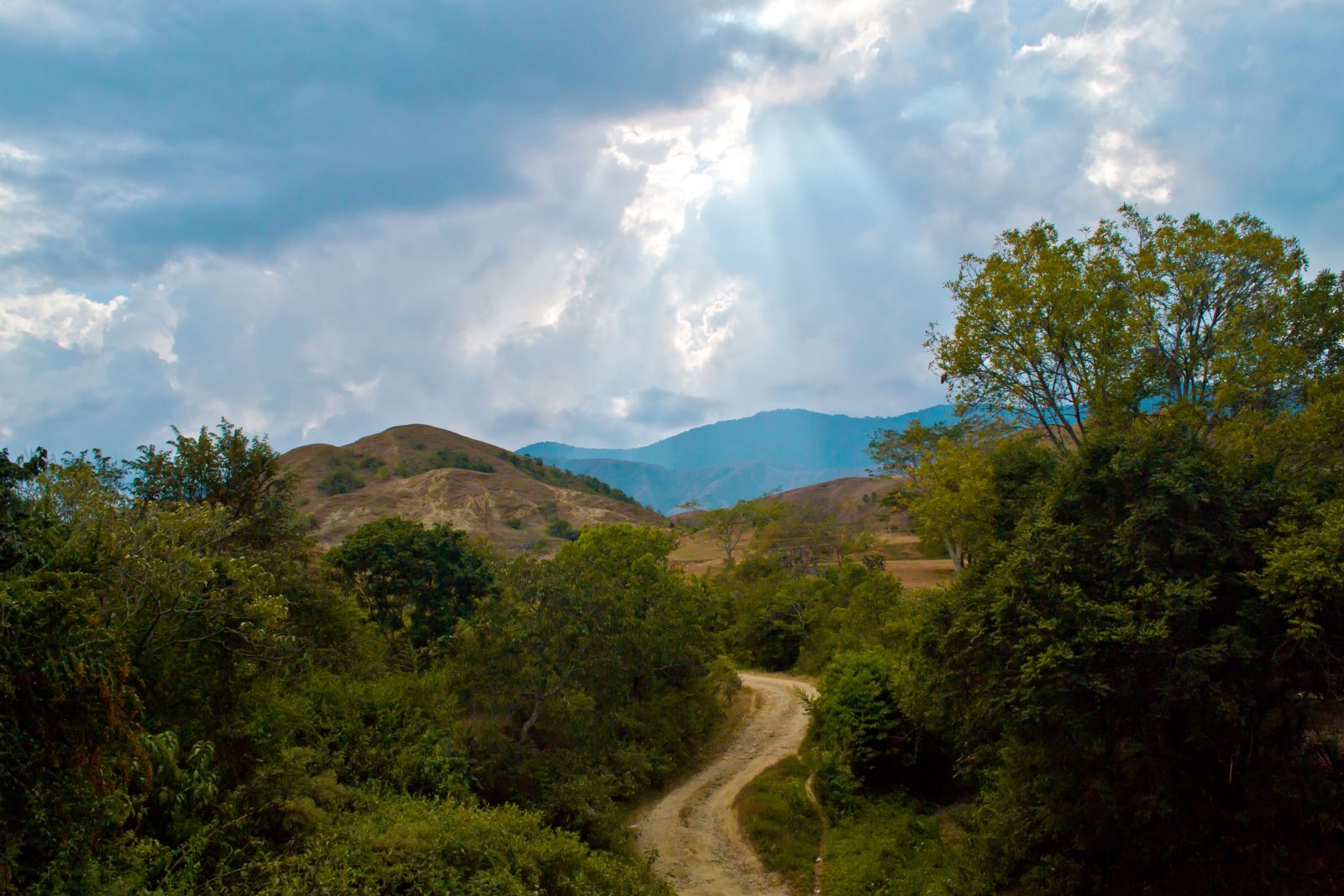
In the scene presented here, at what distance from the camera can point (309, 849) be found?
10.0 m

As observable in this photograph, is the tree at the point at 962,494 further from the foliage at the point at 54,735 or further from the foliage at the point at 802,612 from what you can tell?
the foliage at the point at 54,735

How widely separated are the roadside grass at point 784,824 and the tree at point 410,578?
12.1 metres

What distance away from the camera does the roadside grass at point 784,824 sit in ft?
56.9

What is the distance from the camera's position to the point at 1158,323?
1636 centimetres

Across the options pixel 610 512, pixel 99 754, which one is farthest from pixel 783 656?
pixel 610 512

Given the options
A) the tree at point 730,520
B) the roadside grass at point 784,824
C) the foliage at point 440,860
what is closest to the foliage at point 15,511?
the foliage at point 440,860

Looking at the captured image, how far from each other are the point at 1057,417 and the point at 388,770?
54.0 ft

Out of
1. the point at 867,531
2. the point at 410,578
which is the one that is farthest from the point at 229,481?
the point at 867,531

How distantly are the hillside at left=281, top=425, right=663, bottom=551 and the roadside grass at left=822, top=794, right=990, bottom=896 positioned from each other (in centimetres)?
5530

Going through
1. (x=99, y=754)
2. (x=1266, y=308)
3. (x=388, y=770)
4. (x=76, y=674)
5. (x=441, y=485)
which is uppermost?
(x=441, y=485)

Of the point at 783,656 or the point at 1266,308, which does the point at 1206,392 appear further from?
the point at 783,656

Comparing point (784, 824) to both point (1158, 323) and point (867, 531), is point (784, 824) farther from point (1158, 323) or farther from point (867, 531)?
point (867, 531)

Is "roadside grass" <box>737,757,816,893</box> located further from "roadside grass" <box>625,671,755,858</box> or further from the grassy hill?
the grassy hill

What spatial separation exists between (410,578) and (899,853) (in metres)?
19.0
